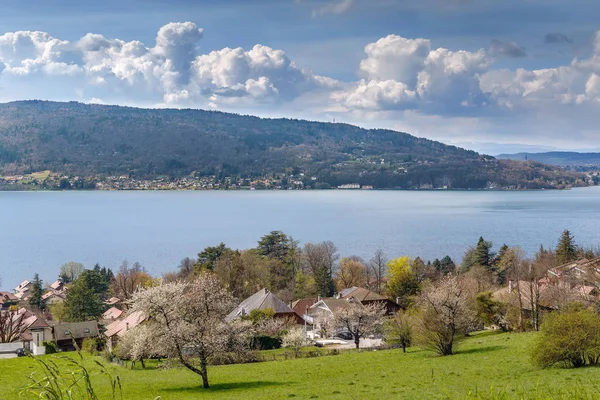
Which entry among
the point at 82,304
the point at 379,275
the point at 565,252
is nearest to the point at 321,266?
the point at 379,275

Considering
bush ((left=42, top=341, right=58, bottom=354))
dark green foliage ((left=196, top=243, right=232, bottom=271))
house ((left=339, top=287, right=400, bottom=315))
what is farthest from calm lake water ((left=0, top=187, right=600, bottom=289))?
bush ((left=42, top=341, right=58, bottom=354))

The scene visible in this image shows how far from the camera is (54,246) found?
10762 cm

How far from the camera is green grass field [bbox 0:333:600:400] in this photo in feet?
58.1

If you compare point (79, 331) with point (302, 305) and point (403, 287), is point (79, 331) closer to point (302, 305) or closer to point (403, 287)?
point (302, 305)

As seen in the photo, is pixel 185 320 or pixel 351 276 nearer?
pixel 185 320

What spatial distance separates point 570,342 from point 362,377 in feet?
25.5

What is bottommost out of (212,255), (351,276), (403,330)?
(351,276)

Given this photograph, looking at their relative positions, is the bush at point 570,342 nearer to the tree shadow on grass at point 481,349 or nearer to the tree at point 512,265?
the tree shadow on grass at point 481,349

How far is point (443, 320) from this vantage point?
25594mm

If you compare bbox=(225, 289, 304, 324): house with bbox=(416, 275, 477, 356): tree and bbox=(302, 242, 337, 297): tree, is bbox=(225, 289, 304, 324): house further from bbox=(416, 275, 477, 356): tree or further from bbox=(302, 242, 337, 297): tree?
bbox=(416, 275, 477, 356): tree

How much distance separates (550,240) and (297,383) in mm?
89011

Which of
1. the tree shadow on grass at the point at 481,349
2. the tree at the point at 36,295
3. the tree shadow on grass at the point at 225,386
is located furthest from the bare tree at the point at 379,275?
the tree shadow on grass at the point at 225,386

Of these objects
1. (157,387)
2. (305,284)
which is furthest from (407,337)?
(305,284)

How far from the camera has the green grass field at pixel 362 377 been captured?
17719 millimetres
